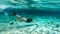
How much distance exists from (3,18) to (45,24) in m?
0.56

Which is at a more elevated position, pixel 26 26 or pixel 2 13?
pixel 2 13

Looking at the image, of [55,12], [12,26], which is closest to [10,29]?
[12,26]

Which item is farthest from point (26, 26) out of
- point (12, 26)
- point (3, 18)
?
point (3, 18)

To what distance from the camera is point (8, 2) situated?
2.19 meters

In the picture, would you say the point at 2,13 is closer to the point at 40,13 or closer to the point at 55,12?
the point at 40,13

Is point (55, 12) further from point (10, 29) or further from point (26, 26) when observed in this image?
point (10, 29)

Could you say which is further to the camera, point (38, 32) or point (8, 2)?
point (8, 2)

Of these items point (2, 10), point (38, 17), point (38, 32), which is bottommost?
point (38, 32)

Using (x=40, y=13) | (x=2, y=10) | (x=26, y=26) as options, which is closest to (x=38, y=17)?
(x=40, y=13)

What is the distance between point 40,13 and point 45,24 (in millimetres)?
181

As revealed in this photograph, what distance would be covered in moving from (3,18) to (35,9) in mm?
446

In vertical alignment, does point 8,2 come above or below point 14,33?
above

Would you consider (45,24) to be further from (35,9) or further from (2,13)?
(2,13)

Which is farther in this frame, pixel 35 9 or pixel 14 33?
pixel 35 9
